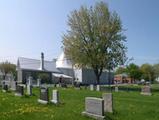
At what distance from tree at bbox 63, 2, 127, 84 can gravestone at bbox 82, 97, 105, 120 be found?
3984 centimetres

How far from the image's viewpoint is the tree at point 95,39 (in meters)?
56.7

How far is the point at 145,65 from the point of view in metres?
148

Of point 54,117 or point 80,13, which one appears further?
point 80,13

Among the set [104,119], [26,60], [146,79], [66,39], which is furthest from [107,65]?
[146,79]

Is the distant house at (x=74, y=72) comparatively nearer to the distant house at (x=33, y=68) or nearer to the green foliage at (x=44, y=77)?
the distant house at (x=33, y=68)

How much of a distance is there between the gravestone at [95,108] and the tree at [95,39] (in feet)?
131

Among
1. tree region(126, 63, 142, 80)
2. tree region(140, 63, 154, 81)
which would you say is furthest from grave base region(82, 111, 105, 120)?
tree region(140, 63, 154, 81)

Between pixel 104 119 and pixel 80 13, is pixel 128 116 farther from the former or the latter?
pixel 80 13

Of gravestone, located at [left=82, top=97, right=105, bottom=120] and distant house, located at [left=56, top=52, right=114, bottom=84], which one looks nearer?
gravestone, located at [left=82, top=97, right=105, bottom=120]

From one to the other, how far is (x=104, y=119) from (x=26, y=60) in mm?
74916

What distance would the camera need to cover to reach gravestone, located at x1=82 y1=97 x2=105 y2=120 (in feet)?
51.9

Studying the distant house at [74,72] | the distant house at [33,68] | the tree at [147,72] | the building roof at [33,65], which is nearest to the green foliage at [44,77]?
the distant house at [33,68]

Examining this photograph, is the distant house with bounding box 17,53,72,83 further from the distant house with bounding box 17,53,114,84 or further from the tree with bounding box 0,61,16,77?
the tree with bounding box 0,61,16,77

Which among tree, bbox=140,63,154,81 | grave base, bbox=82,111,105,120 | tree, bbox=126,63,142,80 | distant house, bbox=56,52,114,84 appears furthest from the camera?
tree, bbox=140,63,154,81
